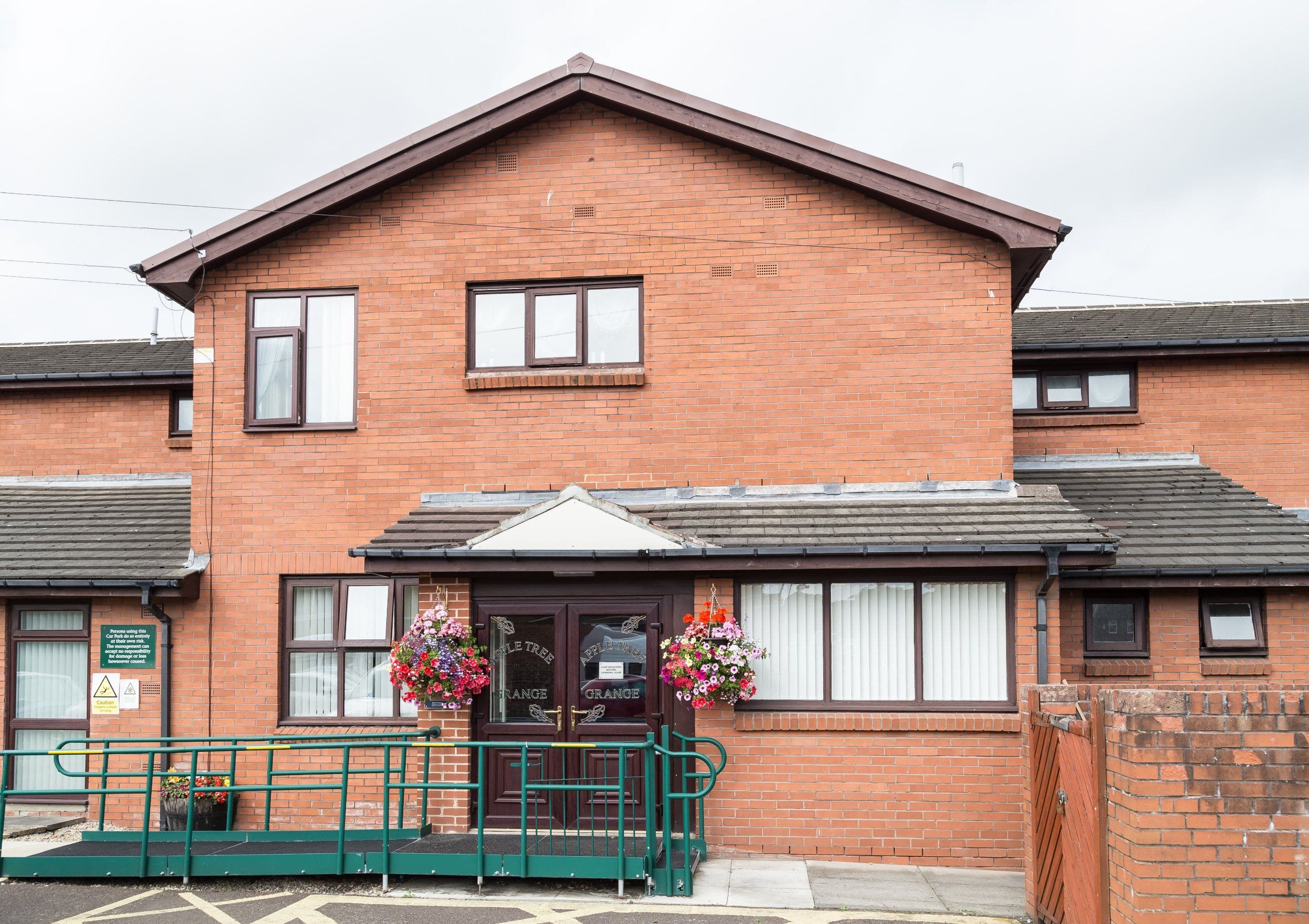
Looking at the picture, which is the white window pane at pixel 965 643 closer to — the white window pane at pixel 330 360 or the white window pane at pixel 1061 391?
the white window pane at pixel 1061 391

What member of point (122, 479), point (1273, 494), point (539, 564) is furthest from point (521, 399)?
point (1273, 494)

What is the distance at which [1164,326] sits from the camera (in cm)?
1387

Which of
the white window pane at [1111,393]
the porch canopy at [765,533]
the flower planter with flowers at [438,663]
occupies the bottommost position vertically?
the flower planter with flowers at [438,663]

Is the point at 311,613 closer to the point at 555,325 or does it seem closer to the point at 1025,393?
the point at 555,325

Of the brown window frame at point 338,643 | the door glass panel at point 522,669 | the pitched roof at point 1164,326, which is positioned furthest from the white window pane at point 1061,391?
the brown window frame at point 338,643

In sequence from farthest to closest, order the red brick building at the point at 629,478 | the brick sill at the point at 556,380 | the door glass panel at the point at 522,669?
the brick sill at the point at 556,380 → the door glass panel at the point at 522,669 → the red brick building at the point at 629,478

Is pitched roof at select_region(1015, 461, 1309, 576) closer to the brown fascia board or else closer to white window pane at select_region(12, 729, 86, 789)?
the brown fascia board

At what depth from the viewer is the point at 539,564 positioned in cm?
948

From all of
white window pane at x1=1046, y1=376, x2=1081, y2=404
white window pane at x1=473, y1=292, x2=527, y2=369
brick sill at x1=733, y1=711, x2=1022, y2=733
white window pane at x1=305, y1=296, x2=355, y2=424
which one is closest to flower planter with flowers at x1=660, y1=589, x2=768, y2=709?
brick sill at x1=733, y1=711, x2=1022, y2=733

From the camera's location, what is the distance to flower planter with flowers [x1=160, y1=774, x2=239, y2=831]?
1011cm

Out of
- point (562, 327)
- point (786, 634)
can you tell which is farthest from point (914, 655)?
point (562, 327)

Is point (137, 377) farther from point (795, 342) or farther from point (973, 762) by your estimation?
point (973, 762)

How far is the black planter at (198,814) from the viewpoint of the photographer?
33.1ft

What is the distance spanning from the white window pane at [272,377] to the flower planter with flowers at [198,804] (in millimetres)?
3563
